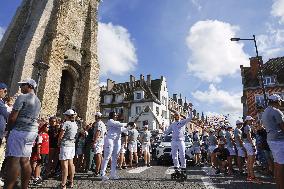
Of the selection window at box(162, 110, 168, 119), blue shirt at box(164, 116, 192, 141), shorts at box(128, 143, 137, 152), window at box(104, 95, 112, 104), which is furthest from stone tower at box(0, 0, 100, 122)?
window at box(162, 110, 168, 119)

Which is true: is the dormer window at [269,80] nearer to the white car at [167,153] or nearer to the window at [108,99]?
the window at [108,99]

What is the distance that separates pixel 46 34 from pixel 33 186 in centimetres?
1317

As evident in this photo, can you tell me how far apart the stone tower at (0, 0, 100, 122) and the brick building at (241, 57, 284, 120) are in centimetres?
2663

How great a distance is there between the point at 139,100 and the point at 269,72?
22972 mm

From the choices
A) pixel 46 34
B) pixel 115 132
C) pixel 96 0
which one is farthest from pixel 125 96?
pixel 115 132

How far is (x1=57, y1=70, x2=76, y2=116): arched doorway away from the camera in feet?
67.3

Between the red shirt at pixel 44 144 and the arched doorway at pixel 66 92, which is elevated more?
the arched doorway at pixel 66 92

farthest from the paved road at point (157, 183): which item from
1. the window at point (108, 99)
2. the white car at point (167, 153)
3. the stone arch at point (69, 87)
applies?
the window at point (108, 99)

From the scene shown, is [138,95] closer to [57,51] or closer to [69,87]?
[69,87]

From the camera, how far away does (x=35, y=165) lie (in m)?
7.62

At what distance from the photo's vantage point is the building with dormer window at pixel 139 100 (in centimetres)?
5331

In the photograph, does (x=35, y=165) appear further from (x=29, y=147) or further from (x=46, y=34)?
(x=46, y=34)

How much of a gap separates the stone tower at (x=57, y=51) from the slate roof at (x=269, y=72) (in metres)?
27.8

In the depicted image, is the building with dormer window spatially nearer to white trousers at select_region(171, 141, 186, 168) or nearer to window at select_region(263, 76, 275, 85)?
window at select_region(263, 76, 275, 85)
